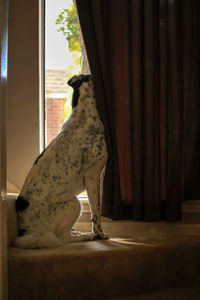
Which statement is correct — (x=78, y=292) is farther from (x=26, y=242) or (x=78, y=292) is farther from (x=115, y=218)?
(x=115, y=218)

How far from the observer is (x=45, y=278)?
1512mm

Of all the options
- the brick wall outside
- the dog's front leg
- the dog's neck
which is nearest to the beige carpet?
the dog's front leg

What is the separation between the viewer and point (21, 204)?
1.90 m

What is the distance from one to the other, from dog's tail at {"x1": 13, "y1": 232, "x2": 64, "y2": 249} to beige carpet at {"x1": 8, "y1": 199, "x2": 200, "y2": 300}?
6 cm

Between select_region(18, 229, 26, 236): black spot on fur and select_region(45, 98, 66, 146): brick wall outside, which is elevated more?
select_region(45, 98, 66, 146): brick wall outside

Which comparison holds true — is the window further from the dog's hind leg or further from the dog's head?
the dog's hind leg

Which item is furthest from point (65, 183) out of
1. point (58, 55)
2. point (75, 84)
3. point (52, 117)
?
point (58, 55)

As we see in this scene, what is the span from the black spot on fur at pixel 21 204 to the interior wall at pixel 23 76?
3.19 feet

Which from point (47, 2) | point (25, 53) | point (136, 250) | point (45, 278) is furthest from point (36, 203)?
point (47, 2)

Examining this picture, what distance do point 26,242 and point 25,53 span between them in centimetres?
171

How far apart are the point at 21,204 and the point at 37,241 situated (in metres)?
0.26

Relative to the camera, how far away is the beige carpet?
150 centimetres

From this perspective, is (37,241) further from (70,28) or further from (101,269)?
(70,28)

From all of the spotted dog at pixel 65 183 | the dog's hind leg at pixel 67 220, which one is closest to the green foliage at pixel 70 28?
the spotted dog at pixel 65 183
